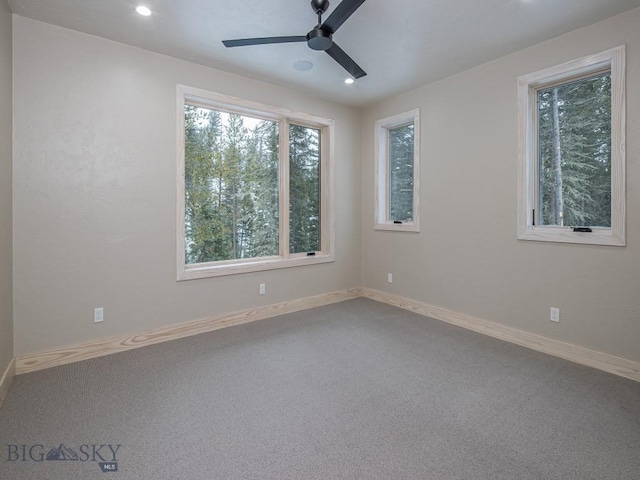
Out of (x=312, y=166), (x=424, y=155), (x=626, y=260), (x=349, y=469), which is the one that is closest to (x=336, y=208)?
(x=312, y=166)

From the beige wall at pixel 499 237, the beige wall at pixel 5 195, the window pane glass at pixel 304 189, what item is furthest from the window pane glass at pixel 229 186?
the beige wall at pixel 499 237

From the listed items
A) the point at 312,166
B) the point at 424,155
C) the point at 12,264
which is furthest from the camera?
the point at 312,166

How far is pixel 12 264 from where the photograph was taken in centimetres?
252

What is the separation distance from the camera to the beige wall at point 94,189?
2588 mm

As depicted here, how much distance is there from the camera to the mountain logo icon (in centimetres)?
166

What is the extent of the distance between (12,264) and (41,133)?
1070mm

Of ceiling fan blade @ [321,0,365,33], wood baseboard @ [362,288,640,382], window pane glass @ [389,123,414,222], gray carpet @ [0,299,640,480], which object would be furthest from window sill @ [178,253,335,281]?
→ ceiling fan blade @ [321,0,365,33]

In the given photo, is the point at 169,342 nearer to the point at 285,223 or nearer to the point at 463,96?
the point at 285,223

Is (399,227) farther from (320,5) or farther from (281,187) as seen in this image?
(320,5)

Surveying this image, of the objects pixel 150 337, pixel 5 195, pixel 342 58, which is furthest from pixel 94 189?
pixel 342 58

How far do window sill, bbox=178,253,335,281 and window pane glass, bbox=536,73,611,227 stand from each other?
261 centimetres

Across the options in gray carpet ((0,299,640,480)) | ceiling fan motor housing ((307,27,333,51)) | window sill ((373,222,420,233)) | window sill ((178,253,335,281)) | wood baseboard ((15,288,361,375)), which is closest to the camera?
gray carpet ((0,299,640,480))

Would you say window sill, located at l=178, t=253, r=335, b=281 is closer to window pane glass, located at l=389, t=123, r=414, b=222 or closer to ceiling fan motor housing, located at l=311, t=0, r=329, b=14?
window pane glass, located at l=389, t=123, r=414, b=222

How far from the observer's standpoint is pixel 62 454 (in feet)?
5.53
